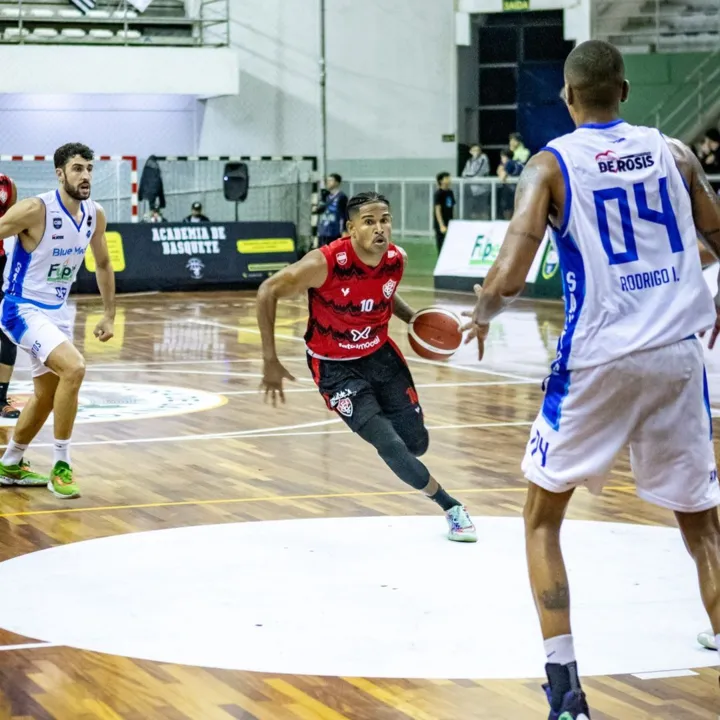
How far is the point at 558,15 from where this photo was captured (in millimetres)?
29797

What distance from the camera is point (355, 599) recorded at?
235 inches

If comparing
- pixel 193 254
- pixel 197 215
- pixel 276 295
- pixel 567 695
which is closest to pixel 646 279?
pixel 567 695

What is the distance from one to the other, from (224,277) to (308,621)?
759 inches

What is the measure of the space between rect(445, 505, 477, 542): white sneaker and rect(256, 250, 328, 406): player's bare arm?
100cm

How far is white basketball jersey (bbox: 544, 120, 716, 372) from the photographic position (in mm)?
4199

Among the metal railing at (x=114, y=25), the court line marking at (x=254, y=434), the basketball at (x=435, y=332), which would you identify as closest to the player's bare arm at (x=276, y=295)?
the basketball at (x=435, y=332)

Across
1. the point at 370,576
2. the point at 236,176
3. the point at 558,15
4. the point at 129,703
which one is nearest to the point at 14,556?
the point at 370,576

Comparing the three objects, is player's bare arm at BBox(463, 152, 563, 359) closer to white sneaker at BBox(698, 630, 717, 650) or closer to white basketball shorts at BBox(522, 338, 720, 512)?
white basketball shorts at BBox(522, 338, 720, 512)

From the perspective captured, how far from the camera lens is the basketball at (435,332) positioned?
693 cm

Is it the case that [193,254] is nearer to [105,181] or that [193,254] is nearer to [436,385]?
[105,181]

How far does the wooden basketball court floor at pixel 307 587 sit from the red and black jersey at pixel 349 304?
35.8 inches

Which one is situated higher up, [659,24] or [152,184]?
[659,24]

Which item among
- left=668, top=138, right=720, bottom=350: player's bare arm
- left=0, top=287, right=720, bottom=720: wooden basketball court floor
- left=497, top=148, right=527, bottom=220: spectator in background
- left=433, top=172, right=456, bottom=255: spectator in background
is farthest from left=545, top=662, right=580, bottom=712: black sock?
left=433, top=172, right=456, bottom=255: spectator in background

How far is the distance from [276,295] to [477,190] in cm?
1870
